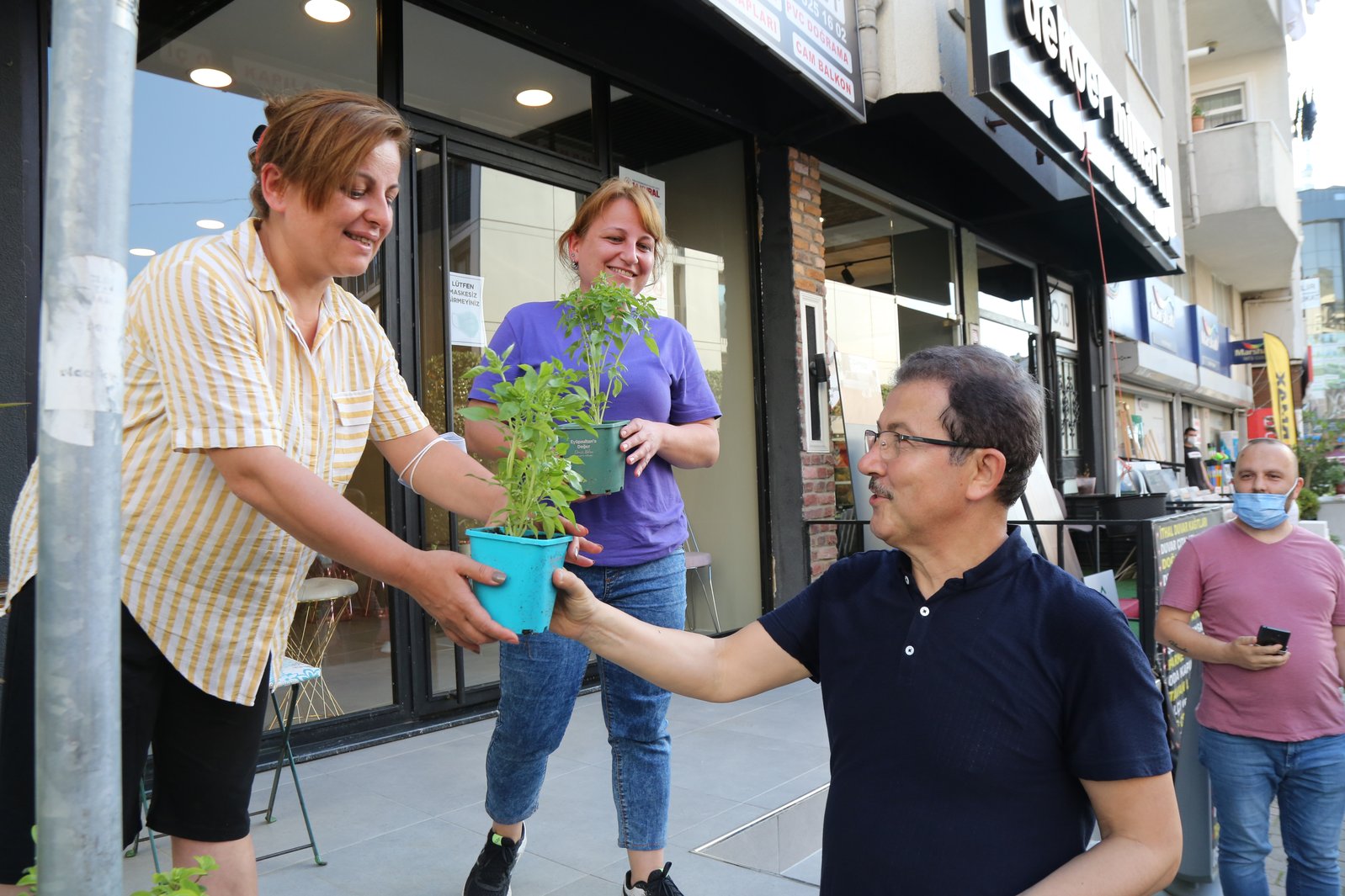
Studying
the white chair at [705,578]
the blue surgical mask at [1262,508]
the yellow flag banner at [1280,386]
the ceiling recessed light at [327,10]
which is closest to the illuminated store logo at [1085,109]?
the blue surgical mask at [1262,508]

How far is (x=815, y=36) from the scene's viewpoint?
5.38 metres

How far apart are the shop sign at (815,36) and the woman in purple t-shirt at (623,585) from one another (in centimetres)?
232

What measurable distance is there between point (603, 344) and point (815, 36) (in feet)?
12.6

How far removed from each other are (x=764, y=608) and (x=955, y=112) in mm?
3683

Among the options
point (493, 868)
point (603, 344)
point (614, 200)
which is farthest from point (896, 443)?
point (493, 868)

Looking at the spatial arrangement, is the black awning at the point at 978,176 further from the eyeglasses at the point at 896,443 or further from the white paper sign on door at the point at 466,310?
the eyeglasses at the point at 896,443

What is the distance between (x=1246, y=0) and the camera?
60.9ft

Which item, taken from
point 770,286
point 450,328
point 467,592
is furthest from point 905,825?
point 770,286

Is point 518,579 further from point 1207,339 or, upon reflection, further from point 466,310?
point 1207,339

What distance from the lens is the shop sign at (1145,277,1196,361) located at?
50.0 feet

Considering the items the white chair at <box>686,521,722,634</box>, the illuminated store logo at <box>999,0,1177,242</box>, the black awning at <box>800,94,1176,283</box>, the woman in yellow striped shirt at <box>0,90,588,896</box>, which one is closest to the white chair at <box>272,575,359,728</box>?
the woman in yellow striped shirt at <box>0,90,588,896</box>

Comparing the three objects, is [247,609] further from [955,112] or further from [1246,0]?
[1246,0]

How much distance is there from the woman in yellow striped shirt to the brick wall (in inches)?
194

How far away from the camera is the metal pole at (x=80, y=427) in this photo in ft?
2.75
